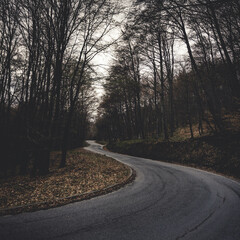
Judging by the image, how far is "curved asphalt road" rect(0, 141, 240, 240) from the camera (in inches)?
122

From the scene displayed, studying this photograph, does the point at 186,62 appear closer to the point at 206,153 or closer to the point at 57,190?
the point at 206,153

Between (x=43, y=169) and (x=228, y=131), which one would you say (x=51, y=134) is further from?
(x=228, y=131)

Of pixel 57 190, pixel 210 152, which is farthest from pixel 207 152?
pixel 57 190

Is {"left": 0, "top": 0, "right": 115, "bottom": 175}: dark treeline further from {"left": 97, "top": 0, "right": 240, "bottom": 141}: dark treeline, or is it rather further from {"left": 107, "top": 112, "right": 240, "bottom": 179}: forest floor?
{"left": 107, "top": 112, "right": 240, "bottom": 179}: forest floor

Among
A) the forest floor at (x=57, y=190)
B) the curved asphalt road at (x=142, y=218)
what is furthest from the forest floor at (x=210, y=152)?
the forest floor at (x=57, y=190)

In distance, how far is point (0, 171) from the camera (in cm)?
1265

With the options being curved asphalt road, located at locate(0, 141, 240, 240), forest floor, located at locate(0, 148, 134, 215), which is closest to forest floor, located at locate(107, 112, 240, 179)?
curved asphalt road, located at locate(0, 141, 240, 240)

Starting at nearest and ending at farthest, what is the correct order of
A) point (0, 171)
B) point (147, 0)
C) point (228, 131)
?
point (147, 0) → point (228, 131) → point (0, 171)

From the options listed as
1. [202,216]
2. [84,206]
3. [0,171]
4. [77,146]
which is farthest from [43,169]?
[77,146]

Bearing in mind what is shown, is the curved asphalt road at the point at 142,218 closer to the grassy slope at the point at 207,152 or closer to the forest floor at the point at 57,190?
the forest floor at the point at 57,190

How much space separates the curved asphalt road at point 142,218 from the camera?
3.10m

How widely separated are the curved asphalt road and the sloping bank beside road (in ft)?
11.1

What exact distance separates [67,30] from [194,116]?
1156 inches

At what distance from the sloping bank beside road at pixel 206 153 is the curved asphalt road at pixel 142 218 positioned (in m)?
3.39
